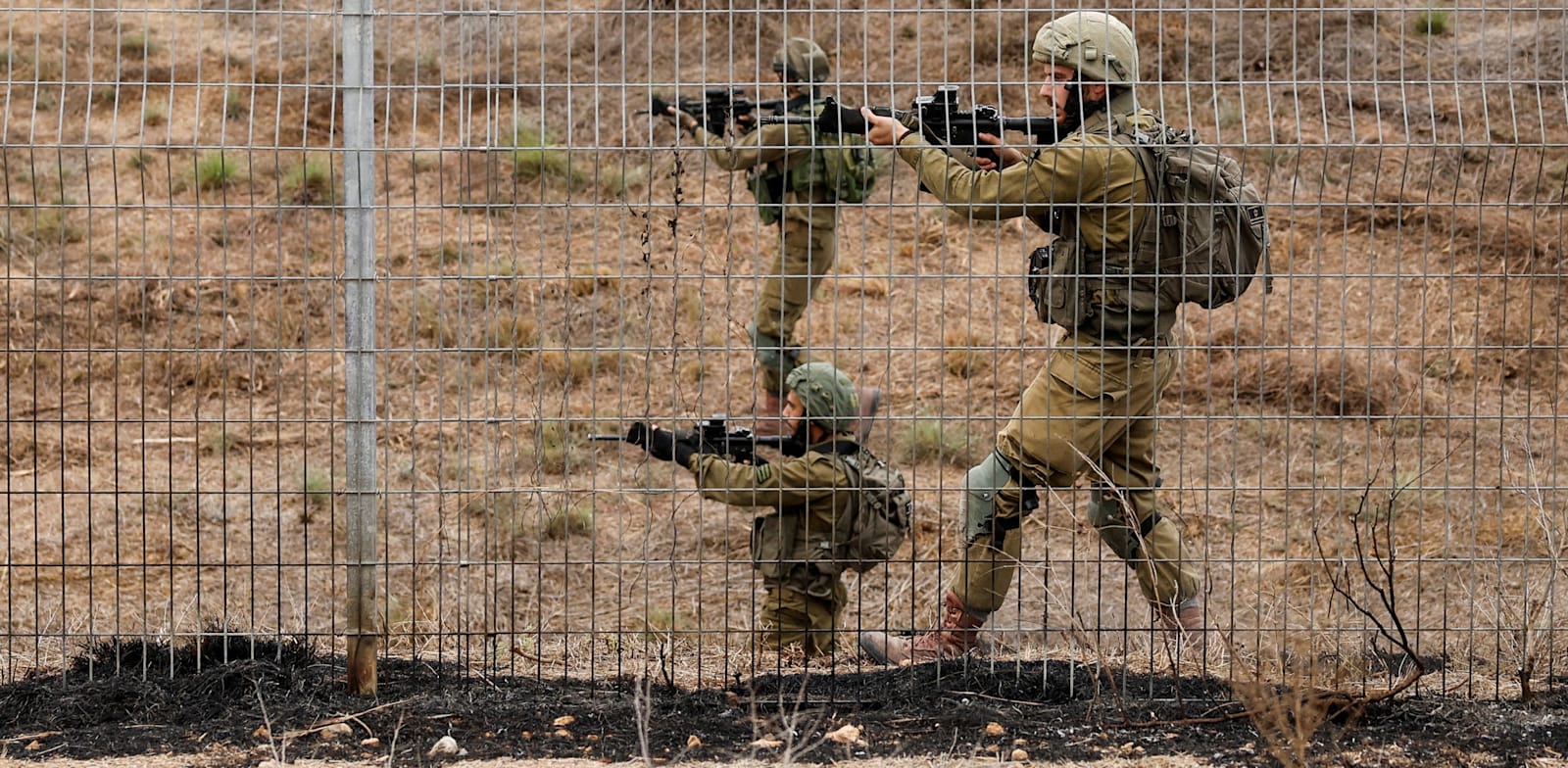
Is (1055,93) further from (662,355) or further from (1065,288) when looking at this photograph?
(662,355)

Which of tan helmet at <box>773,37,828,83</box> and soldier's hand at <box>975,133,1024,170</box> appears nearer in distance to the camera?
soldier's hand at <box>975,133,1024,170</box>

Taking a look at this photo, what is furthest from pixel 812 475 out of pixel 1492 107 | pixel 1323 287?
pixel 1492 107

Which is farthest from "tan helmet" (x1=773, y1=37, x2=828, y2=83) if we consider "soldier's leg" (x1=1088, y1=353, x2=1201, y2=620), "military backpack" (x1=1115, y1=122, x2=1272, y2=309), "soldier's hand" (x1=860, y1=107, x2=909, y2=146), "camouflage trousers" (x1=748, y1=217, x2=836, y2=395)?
"military backpack" (x1=1115, y1=122, x2=1272, y2=309)

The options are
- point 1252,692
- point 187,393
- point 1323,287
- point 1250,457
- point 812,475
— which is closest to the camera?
point 1252,692

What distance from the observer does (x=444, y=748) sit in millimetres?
4758

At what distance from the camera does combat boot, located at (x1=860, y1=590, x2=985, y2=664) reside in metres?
5.88

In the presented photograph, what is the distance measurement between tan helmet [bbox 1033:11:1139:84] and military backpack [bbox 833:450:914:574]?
1.59 meters

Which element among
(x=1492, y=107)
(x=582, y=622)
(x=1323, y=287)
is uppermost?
(x=1492, y=107)

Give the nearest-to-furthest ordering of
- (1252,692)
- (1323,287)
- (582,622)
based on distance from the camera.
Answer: (1252,692), (582,622), (1323,287)

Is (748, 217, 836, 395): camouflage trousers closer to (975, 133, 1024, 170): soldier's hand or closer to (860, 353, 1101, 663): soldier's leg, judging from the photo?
(860, 353, 1101, 663): soldier's leg

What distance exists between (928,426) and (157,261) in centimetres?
553

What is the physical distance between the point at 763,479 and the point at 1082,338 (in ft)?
3.96

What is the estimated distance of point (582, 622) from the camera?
8008mm

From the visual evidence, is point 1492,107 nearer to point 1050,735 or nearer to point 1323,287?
point 1323,287
